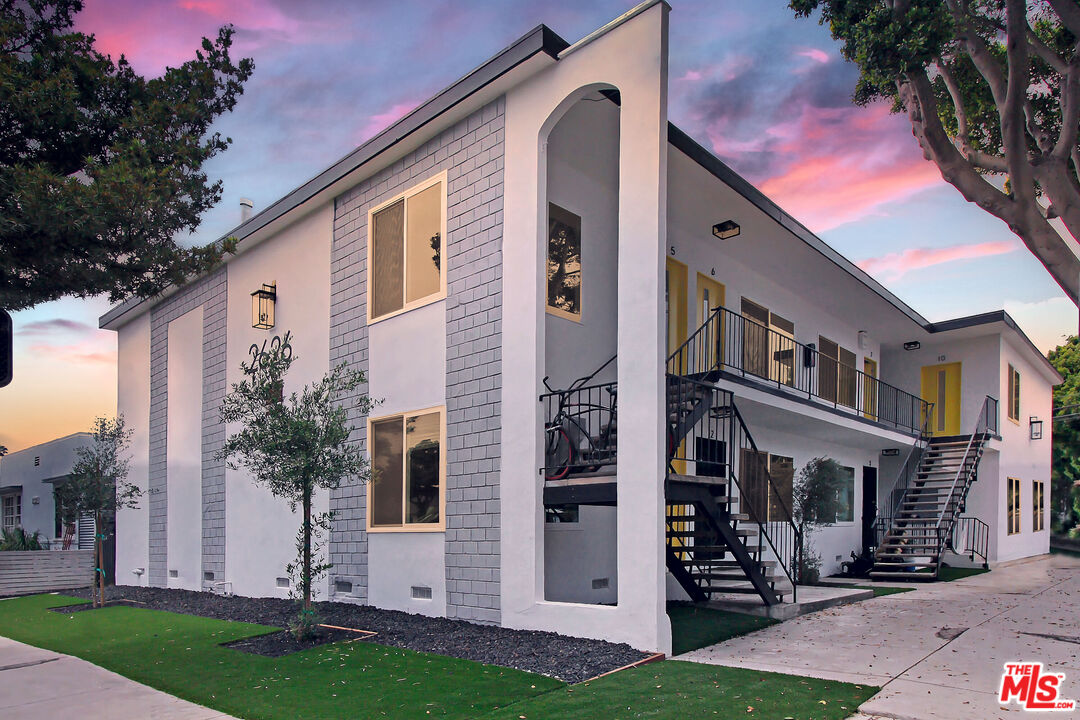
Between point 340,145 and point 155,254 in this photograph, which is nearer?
point 155,254

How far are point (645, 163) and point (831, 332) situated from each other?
11.9m

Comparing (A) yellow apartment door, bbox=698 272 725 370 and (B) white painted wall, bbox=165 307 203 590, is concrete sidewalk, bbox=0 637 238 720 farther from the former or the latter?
(A) yellow apartment door, bbox=698 272 725 370

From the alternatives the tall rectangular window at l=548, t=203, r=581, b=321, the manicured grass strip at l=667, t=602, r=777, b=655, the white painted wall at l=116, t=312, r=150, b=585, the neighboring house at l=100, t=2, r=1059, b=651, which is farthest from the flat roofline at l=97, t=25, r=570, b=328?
the manicured grass strip at l=667, t=602, r=777, b=655

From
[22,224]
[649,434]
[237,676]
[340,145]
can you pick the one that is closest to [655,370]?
[649,434]

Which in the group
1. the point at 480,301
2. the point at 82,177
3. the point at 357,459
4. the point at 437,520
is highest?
the point at 82,177

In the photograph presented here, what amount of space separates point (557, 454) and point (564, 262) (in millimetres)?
2555

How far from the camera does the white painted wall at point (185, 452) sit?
15.1 metres

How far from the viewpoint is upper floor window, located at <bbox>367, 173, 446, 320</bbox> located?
10.3m

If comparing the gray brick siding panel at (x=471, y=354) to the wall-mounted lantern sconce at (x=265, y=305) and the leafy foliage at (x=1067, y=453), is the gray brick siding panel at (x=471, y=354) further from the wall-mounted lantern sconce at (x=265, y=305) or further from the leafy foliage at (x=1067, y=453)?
the leafy foliage at (x=1067, y=453)

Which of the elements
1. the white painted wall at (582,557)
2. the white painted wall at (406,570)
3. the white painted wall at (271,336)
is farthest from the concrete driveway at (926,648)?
the white painted wall at (271,336)

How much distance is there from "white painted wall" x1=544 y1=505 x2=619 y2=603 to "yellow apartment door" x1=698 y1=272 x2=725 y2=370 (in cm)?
359

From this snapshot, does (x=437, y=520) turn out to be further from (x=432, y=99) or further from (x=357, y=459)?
(x=432, y=99)

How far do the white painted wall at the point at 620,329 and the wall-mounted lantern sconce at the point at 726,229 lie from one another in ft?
15.1

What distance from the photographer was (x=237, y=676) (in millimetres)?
7039
